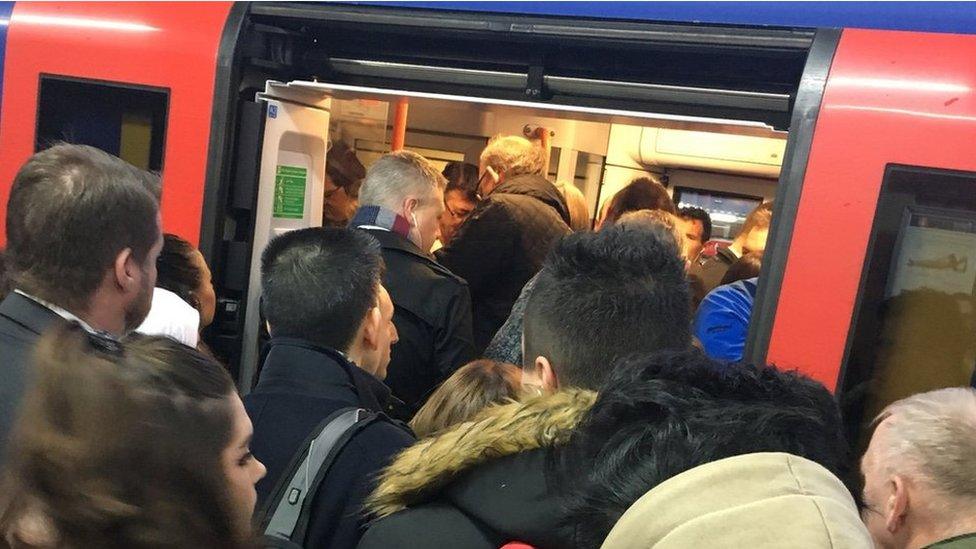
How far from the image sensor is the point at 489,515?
4.11ft

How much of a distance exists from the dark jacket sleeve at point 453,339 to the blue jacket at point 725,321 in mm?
779

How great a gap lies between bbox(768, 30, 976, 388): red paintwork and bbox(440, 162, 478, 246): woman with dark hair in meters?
2.58

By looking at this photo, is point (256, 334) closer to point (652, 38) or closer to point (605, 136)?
point (652, 38)

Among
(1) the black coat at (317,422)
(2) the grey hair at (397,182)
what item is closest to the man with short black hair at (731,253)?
(2) the grey hair at (397,182)

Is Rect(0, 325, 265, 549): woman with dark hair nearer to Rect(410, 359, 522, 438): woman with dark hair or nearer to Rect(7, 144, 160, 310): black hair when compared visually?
Rect(7, 144, 160, 310): black hair

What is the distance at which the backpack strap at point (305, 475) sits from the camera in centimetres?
175

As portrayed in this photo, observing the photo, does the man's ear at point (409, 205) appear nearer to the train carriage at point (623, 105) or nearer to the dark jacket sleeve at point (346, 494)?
the train carriage at point (623, 105)

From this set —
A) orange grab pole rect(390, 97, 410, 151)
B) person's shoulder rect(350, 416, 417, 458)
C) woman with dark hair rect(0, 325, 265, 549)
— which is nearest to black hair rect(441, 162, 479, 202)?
orange grab pole rect(390, 97, 410, 151)

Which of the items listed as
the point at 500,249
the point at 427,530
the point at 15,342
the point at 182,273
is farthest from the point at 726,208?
the point at 427,530

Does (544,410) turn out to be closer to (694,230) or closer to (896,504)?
(896,504)

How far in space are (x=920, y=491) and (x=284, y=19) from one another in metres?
2.71

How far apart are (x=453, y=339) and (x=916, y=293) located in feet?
4.67

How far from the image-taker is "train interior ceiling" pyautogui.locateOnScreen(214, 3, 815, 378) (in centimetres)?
309

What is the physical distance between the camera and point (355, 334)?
2.23m
